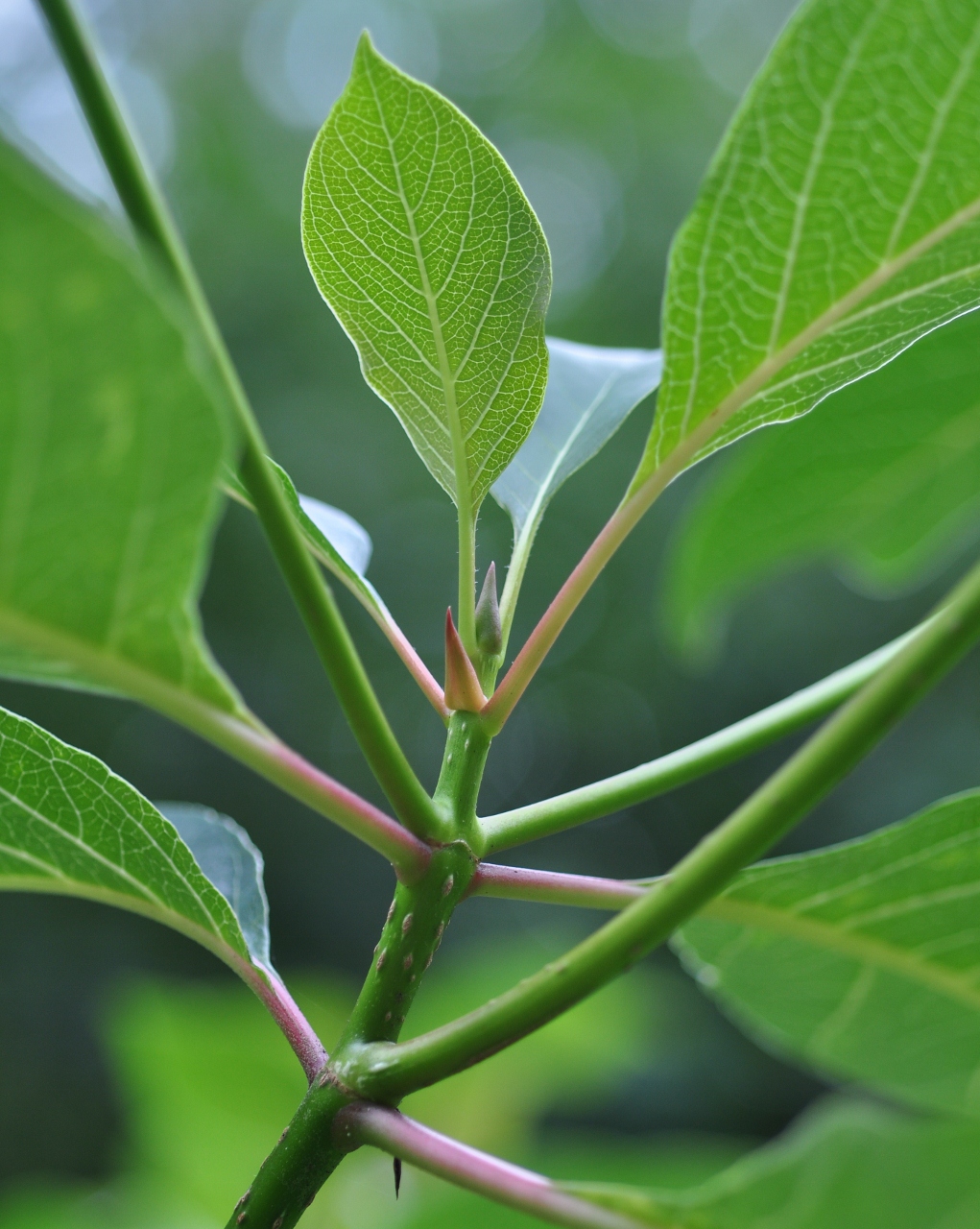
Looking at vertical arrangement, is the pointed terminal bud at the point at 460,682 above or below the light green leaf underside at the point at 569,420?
below

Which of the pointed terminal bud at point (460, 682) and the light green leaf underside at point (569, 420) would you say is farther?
the light green leaf underside at point (569, 420)

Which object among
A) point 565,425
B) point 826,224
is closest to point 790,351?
point 826,224

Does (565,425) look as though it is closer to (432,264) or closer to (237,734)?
(432,264)

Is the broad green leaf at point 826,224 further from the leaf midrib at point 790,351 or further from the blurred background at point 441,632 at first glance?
the blurred background at point 441,632

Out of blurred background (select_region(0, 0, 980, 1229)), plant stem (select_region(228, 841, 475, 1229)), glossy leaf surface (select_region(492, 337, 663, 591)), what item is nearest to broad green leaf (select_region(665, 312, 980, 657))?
glossy leaf surface (select_region(492, 337, 663, 591))

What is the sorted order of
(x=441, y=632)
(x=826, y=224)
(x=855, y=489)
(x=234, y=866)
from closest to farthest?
1. (x=826, y=224)
2. (x=234, y=866)
3. (x=855, y=489)
4. (x=441, y=632)

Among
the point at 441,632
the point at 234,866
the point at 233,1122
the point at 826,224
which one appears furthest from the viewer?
the point at 441,632

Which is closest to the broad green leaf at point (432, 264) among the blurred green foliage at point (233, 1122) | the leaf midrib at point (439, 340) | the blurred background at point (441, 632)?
the leaf midrib at point (439, 340)
